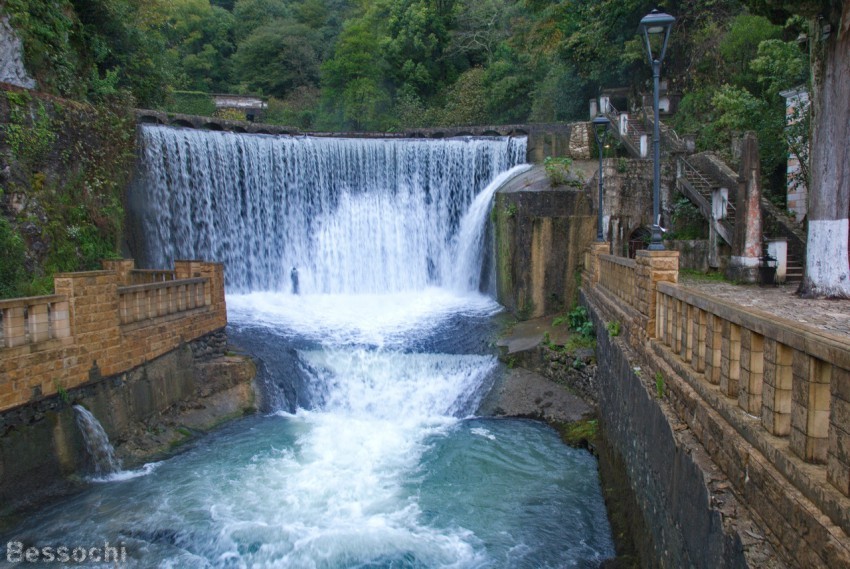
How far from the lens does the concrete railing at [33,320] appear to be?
26.0 feet

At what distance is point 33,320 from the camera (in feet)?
27.5

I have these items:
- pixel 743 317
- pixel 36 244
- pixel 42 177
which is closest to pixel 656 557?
pixel 743 317

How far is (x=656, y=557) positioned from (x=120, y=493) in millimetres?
7177

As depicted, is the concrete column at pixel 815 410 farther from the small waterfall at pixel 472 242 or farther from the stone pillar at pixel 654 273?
the small waterfall at pixel 472 242

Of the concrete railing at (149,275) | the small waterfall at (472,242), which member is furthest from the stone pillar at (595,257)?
the concrete railing at (149,275)

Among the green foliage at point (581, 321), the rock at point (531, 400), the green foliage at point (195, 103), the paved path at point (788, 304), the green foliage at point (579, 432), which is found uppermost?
the green foliage at point (195, 103)

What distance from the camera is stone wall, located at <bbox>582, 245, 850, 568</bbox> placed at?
3297 millimetres

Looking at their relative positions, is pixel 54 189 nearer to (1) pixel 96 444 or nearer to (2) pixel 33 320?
(2) pixel 33 320

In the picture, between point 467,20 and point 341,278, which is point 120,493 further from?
point 467,20

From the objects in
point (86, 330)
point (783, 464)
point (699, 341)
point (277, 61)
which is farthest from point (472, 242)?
point (277, 61)

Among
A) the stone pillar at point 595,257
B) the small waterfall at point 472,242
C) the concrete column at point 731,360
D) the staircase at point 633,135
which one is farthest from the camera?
the staircase at point 633,135

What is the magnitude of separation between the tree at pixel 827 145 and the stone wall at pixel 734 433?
5.76m

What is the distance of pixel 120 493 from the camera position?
882 centimetres

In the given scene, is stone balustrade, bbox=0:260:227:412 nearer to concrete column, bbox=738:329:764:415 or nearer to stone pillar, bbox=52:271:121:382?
stone pillar, bbox=52:271:121:382
